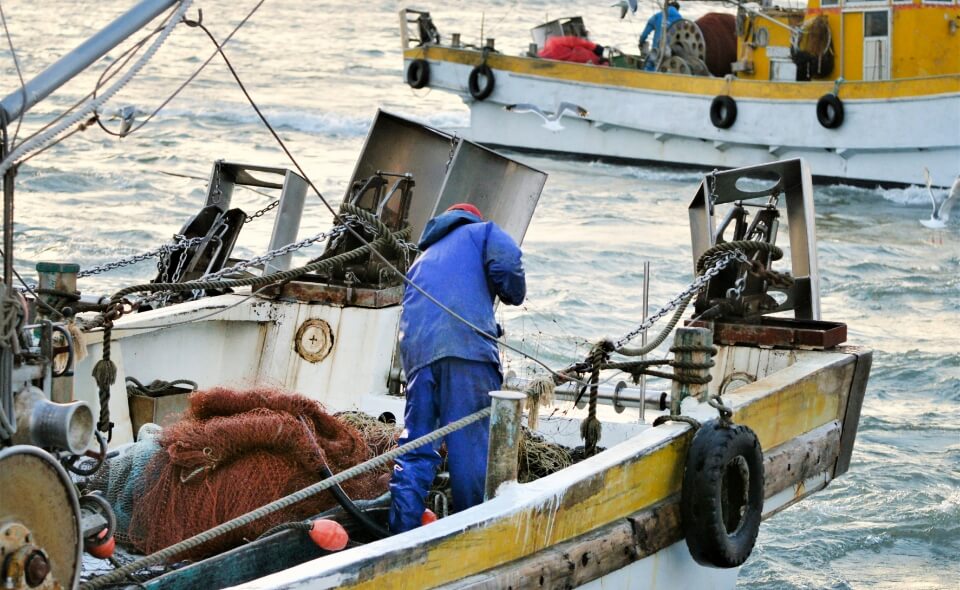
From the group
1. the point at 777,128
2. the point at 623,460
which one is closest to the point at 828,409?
the point at 623,460

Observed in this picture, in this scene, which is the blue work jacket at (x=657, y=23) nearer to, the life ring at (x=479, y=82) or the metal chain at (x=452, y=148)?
the life ring at (x=479, y=82)

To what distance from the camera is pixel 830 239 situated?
2000 centimetres

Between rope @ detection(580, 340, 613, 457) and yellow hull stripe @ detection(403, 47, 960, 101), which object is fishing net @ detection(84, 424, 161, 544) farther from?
yellow hull stripe @ detection(403, 47, 960, 101)

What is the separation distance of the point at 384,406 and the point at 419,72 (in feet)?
65.7

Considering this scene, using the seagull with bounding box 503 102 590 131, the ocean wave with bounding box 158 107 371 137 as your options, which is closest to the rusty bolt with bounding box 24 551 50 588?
the seagull with bounding box 503 102 590 131

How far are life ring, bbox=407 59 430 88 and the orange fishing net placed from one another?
70.9 ft

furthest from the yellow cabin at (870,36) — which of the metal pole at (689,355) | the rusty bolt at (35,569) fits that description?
the rusty bolt at (35,569)

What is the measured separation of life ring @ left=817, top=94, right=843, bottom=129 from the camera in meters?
22.3

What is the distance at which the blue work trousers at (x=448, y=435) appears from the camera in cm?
574

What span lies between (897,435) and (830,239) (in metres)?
9.24

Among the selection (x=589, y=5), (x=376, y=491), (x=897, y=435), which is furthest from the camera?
(x=589, y=5)

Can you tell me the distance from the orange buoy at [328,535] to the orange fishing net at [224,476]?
0.63 meters

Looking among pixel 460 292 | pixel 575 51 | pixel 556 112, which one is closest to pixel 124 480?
pixel 460 292

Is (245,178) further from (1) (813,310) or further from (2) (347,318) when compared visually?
(1) (813,310)
